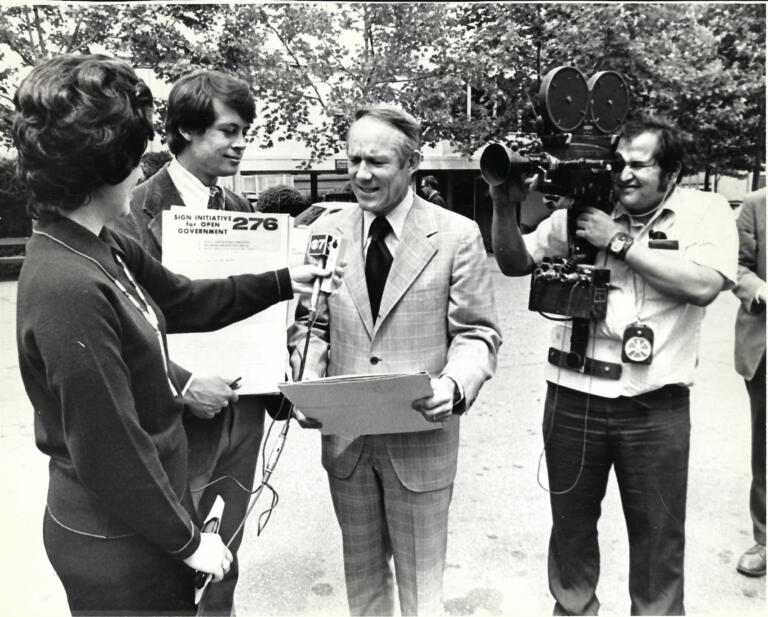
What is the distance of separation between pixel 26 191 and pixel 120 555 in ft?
2.61

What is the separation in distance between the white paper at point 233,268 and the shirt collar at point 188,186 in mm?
217

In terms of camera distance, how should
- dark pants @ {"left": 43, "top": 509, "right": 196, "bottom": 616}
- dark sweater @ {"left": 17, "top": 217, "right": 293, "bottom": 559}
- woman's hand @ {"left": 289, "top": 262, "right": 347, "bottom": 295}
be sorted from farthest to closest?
woman's hand @ {"left": 289, "top": 262, "right": 347, "bottom": 295}
dark pants @ {"left": 43, "top": 509, "right": 196, "bottom": 616}
dark sweater @ {"left": 17, "top": 217, "right": 293, "bottom": 559}

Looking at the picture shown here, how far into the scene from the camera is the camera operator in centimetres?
227

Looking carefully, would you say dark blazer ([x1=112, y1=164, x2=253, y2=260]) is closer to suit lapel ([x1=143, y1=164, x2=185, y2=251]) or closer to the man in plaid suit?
suit lapel ([x1=143, y1=164, x2=185, y2=251])

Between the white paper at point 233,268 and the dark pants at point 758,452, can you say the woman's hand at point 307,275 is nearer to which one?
the white paper at point 233,268

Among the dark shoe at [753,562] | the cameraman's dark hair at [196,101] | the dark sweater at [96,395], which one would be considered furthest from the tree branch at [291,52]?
the dark sweater at [96,395]

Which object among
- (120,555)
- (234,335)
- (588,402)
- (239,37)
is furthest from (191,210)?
(239,37)

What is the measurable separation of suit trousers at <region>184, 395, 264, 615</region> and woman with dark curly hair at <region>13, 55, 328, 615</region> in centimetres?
68

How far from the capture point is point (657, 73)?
9.37m

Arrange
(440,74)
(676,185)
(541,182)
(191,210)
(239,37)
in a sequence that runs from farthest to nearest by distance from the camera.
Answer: (440,74)
(239,37)
(676,185)
(541,182)
(191,210)

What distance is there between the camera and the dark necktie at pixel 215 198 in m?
2.34

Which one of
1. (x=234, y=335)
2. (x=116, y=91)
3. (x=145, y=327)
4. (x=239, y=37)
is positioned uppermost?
(x=239, y=37)

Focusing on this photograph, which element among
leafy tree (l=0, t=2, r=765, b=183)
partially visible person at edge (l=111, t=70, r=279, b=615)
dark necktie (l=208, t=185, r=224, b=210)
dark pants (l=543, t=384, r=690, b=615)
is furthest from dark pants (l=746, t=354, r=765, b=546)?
leafy tree (l=0, t=2, r=765, b=183)

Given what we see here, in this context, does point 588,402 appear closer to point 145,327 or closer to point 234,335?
point 234,335
